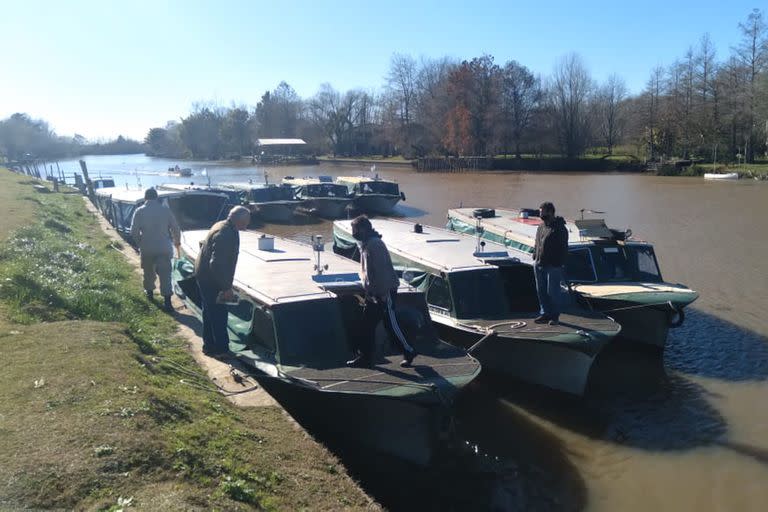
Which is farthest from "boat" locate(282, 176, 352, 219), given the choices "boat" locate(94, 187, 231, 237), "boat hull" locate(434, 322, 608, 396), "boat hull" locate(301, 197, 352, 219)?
"boat hull" locate(434, 322, 608, 396)

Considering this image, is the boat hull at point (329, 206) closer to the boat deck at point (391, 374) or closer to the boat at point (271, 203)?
the boat at point (271, 203)

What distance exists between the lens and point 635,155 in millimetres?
→ 77125

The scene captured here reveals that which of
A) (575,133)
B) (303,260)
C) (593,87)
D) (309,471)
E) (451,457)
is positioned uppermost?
(593,87)

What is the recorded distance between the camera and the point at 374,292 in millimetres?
8328

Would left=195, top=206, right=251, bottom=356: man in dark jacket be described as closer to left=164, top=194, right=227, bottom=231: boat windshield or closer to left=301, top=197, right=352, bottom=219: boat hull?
left=164, top=194, right=227, bottom=231: boat windshield

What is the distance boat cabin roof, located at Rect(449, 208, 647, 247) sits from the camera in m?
14.4

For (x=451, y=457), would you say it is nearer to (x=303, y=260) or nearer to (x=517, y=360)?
(x=517, y=360)

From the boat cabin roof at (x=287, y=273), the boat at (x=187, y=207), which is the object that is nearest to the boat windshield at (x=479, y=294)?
the boat cabin roof at (x=287, y=273)

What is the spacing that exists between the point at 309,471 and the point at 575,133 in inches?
3203

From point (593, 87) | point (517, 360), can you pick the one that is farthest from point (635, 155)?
point (517, 360)

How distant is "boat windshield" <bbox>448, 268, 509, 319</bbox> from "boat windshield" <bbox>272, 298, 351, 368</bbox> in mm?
3447

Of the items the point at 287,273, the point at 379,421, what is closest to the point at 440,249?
the point at 287,273

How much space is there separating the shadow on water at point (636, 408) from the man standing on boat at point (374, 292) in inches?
153

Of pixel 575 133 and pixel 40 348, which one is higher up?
pixel 575 133
